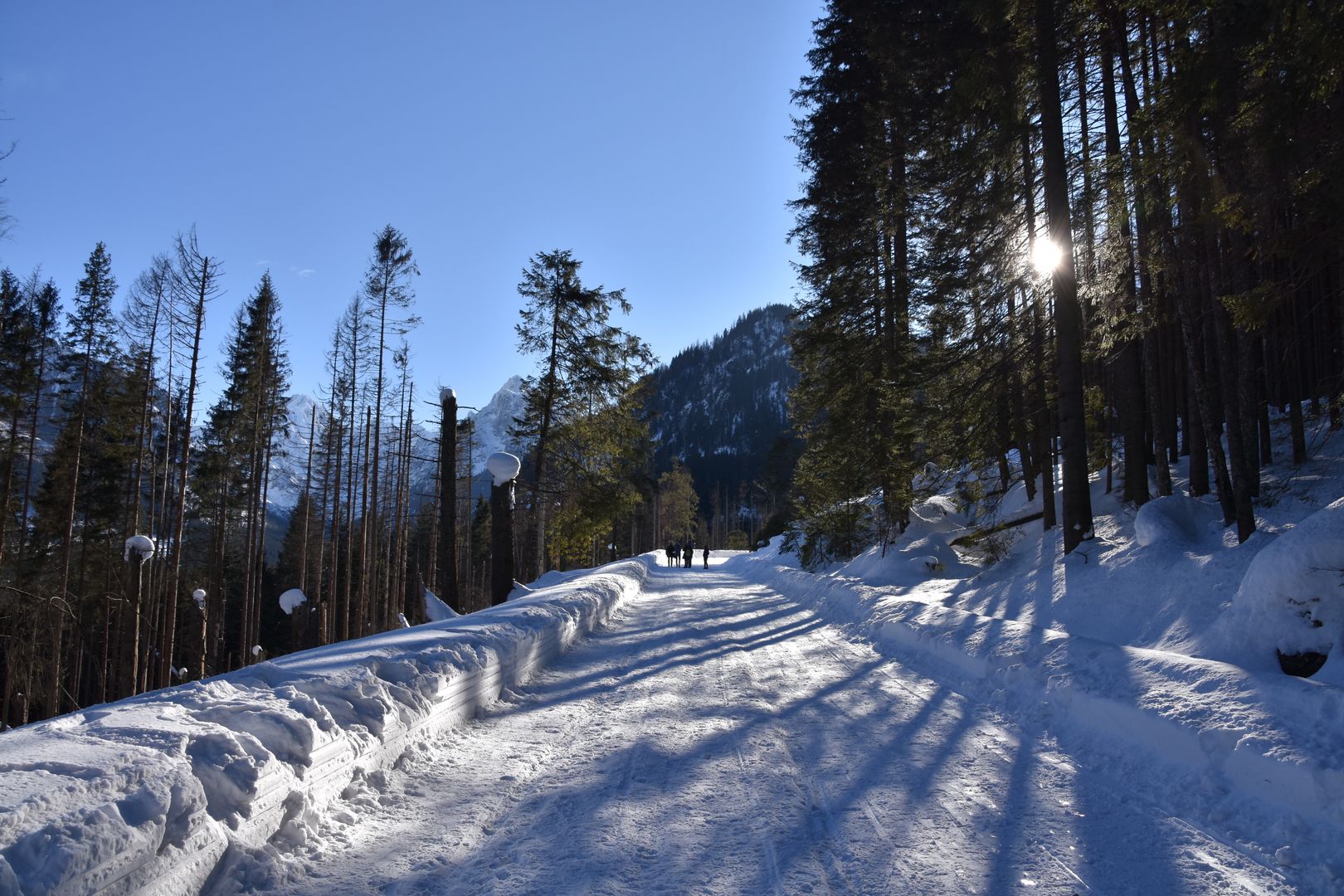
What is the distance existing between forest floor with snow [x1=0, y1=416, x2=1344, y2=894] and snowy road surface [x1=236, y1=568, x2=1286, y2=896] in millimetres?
20

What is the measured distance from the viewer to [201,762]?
9.89 feet

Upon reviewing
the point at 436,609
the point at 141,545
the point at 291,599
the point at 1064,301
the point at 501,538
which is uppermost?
the point at 1064,301

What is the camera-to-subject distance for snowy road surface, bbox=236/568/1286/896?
2939 mm

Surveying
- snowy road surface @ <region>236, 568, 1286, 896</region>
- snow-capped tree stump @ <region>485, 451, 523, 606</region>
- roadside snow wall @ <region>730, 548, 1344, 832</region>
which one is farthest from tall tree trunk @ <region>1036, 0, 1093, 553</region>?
snow-capped tree stump @ <region>485, 451, 523, 606</region>

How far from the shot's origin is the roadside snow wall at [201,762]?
2.29 metres

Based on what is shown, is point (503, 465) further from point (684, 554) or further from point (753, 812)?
point (684, 554)

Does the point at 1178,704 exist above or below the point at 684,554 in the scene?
above

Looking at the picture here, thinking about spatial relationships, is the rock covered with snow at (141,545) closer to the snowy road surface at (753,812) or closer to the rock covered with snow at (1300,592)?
the snowy road surface at (753,812)

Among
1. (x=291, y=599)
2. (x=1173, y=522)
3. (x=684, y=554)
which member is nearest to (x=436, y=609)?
(x=1173, y=522)

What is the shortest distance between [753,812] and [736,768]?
0.74m

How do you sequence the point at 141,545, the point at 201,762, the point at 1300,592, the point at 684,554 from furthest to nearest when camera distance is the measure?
1. the point at 684,554
2. the point at 141,545
3. the point at 1300,592
4. the point at 201,762

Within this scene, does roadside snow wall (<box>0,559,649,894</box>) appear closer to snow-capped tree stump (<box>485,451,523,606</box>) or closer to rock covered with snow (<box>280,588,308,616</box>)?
snow-capped tree stump (<box>485,451,523,606</box>)

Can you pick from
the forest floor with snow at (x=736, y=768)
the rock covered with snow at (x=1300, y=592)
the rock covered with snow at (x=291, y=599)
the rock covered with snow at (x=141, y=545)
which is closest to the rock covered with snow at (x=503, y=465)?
the forest floor with snow at (x=736, y=768)

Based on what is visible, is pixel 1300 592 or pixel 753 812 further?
pixel 1300 592
